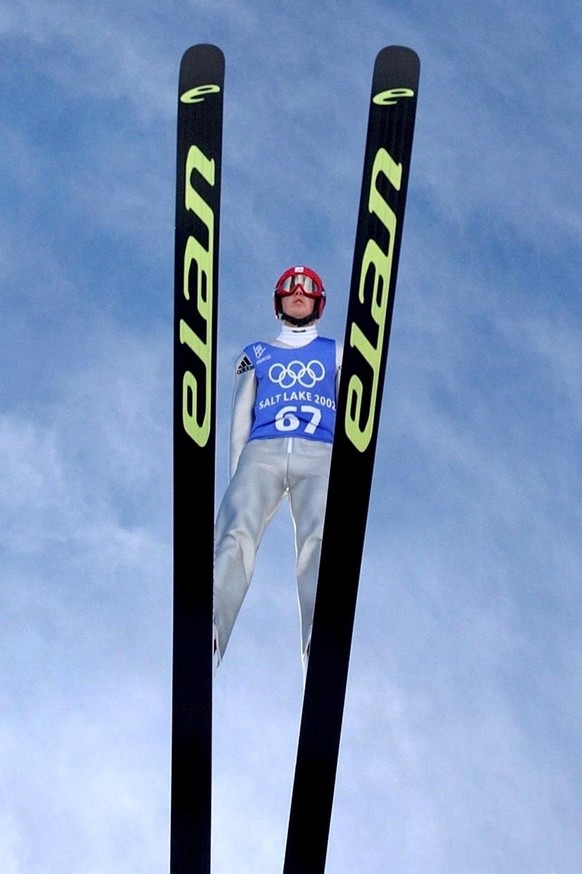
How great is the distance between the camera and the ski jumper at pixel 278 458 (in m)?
6.64

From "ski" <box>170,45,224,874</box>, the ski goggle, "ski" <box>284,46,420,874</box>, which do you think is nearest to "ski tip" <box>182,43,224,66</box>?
"ski" <box>170,45,224,874</box>

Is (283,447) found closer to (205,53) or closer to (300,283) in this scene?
(300,283)

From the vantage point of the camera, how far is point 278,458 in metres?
6.92

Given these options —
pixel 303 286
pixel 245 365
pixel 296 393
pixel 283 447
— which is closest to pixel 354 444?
pixel 283 447

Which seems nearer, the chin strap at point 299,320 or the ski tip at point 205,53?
the ski tip at point 205,53

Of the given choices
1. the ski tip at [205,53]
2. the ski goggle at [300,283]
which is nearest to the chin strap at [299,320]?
the ski goggle at [300,283]

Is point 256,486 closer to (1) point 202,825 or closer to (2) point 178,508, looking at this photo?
(2) point 178,508

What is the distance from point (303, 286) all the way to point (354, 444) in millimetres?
1505

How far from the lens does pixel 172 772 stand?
20.6 ft

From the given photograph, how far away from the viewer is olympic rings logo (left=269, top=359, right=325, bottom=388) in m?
7.05

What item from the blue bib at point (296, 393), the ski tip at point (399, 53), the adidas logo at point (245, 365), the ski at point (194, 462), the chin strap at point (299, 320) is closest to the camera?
the ski at point (194, 462)

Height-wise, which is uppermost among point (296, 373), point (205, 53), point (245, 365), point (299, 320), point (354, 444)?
point (205, 53)

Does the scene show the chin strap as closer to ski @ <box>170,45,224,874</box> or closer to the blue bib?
the blue bib

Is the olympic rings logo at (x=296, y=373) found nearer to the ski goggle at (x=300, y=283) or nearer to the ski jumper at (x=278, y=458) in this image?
the ski jumper at (x=278, y=458)
